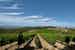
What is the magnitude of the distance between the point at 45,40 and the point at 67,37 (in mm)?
489

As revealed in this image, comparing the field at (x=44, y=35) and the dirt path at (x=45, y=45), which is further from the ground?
the field at (x=44, y=35)

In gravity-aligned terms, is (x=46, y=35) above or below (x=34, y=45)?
above

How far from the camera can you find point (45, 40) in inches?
181

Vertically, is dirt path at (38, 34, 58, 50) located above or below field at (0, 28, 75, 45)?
below

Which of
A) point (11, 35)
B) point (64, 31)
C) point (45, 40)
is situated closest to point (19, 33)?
point (11, 35)

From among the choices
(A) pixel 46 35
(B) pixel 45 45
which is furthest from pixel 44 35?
(B) pixel 45 45

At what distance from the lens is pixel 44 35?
4.61 metres

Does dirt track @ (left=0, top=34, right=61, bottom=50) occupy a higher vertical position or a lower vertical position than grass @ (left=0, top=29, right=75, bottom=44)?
lower

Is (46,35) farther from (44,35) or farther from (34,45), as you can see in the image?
(34,45)

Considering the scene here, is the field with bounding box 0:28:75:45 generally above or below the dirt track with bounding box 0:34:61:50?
above

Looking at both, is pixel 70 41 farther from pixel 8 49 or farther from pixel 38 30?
pixel 8 49

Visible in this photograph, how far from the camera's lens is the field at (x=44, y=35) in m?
4.49

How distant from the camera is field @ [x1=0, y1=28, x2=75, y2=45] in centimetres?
449

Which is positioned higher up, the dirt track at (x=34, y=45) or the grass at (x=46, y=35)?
the grass at (x=46, y=35)
